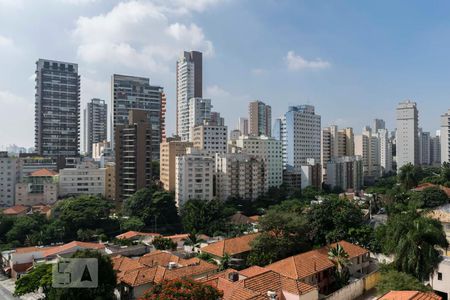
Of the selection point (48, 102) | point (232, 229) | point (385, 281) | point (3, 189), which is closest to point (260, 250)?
point (385, 281)

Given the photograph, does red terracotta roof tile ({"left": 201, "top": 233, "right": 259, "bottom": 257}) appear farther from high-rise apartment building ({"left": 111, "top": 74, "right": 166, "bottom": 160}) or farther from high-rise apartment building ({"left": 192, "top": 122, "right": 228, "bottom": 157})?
high-rise apartment building ({"left": 111, "top": 74, "right": 166, "bottom": 160})

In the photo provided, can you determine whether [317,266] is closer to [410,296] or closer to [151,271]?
[410,296]

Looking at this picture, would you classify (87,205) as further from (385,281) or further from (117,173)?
(385,281)

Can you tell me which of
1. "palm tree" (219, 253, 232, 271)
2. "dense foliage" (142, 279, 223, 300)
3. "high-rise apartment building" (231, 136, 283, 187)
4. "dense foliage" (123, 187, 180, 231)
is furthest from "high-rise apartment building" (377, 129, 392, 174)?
"dense foliage" (142, 279, 223, 300)

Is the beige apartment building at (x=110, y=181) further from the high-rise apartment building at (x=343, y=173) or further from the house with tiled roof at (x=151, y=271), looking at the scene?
the house with tiled roof at (x=151, y=271)

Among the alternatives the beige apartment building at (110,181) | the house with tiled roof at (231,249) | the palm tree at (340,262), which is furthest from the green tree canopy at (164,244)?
the beige apartment building at (110,181)

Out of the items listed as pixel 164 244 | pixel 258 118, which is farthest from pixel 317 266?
pixel 258 118
